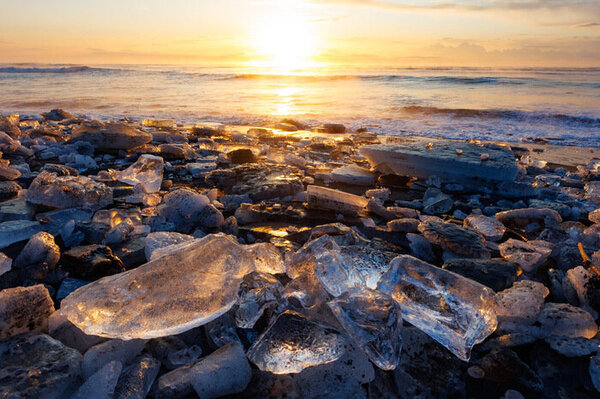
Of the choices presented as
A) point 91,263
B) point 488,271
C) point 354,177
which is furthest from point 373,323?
point 354,177

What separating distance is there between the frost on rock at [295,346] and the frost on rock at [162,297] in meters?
0.22

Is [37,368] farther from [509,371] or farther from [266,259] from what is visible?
[509,371]

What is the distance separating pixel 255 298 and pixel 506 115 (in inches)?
361

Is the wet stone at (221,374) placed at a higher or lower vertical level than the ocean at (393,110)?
higher

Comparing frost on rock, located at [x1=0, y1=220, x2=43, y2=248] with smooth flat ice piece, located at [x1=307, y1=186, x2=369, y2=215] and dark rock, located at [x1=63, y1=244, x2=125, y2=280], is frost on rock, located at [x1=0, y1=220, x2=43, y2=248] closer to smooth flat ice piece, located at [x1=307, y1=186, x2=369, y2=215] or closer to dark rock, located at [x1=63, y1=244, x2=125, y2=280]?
dark rock, located at [x1=63, y1=244, x2=125, y2=280]

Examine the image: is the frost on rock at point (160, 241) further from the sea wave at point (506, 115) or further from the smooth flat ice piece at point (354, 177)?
the sea wave at point (506, 115)

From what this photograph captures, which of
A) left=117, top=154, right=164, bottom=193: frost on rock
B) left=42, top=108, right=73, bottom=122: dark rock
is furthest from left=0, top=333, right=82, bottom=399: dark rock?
left=42, top=108, right=73, bottom=122: dark rock

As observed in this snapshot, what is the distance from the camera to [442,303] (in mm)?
1316

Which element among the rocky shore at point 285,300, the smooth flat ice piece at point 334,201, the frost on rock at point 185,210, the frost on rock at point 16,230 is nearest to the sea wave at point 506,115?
the rocky shore at point 285,300

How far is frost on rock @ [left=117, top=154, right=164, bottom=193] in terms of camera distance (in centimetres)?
296

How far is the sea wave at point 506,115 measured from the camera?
7.99 meters

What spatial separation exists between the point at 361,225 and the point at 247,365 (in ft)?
4.80

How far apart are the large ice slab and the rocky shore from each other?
79 centimetres

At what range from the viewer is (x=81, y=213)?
2133mm
